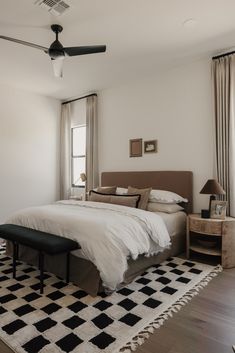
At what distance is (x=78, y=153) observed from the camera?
5863 millimetres

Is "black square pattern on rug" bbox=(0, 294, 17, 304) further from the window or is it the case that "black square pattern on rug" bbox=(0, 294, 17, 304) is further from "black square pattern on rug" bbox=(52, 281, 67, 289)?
the window

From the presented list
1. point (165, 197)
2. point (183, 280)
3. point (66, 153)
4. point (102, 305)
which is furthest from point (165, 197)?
point (66, 153)

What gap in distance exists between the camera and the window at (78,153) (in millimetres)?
5762

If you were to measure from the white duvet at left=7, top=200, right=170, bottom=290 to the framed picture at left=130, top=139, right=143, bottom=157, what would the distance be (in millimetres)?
1609

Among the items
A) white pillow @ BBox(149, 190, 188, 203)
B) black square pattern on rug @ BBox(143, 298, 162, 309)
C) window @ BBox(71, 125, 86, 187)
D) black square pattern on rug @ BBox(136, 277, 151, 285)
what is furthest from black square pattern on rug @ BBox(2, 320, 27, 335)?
window @ BBox(71, 125, 86, 187)

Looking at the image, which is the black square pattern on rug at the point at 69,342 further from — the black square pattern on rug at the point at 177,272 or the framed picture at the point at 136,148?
the framed picture at the point at 136,148

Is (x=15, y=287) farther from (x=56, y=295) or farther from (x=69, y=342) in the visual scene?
(x=69, y=342)

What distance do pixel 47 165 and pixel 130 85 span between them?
257 centimetres

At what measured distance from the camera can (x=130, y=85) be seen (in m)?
4.75

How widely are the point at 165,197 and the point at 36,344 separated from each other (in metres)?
2.50

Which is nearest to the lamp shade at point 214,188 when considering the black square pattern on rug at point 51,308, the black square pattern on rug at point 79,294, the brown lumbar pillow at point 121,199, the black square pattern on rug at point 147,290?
the brown lumbar pillow at point 121,199

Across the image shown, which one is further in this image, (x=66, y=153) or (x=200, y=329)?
(x=66, y=153)

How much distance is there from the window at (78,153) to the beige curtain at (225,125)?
3.09 meters

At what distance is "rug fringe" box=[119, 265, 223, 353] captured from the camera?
1.69 m
